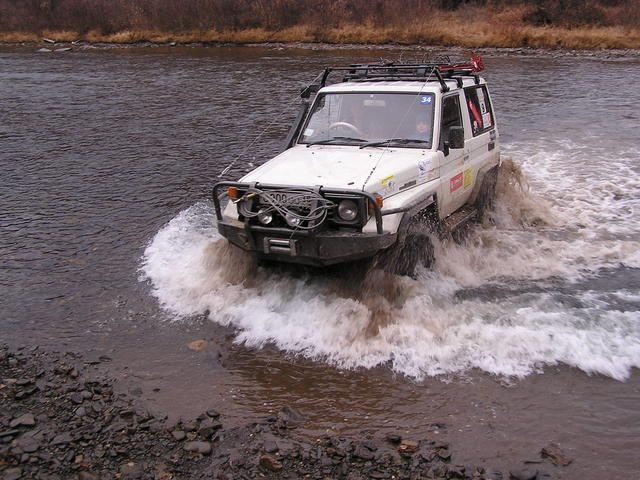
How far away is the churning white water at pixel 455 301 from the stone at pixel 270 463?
1.49m

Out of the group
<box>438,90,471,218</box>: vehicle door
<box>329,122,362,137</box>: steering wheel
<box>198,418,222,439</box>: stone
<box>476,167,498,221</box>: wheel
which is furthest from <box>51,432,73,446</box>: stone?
<box>476,167,498,221</box>: wheel

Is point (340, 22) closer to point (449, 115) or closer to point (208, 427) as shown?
point (449, 115)

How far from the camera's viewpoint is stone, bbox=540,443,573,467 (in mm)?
4434

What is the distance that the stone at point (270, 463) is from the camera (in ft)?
14.4

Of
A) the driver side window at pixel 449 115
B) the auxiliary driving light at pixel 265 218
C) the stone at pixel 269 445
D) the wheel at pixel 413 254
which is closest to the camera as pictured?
the stone at pixel 269 445

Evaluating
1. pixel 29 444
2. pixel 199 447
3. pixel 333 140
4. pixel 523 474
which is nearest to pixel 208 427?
pixel 199 447

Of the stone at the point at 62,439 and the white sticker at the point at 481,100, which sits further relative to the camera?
the white sticker at the point at 481,100

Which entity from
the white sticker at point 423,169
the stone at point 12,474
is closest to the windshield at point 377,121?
the white sticker at point 423,169

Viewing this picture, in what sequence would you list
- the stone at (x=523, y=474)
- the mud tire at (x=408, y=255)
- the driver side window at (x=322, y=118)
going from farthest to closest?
the driver side window at (x=322, y=118)
the mud tire at (x=408, y=255)
the stone at (x=523, y=474)

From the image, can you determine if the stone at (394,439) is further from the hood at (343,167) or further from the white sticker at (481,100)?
the white sticker at (481,100)

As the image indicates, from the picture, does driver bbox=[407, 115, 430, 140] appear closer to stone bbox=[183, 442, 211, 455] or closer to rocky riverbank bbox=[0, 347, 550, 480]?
rocky riverbank bbox=[0, 347, 550, 480]

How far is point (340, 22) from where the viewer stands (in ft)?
114

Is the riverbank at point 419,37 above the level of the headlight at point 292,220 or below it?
below

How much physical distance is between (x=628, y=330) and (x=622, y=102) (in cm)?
1456
